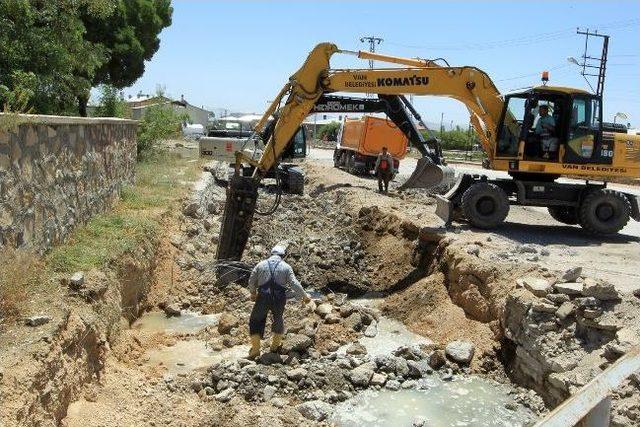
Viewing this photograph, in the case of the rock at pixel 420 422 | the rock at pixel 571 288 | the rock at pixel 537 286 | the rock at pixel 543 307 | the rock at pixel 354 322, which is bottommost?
the rock at pixel 420 422

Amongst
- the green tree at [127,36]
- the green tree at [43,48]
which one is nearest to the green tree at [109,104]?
the green tree at [127,36]

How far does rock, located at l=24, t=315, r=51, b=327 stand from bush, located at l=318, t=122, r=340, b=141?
61.8 metres

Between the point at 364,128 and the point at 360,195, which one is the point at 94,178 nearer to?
the point at 360,195

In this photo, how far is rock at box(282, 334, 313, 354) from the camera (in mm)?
7969

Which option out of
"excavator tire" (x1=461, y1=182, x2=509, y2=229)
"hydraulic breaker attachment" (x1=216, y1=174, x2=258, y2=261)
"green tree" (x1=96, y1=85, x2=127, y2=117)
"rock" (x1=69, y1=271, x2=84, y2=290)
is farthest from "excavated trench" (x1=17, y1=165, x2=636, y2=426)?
"green tree" (x1=96, y1=85, x2=127, y2=117)

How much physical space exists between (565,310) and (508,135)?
17.7ft

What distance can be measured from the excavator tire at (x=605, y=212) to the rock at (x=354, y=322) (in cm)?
562

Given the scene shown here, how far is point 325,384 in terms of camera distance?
23.6 ft

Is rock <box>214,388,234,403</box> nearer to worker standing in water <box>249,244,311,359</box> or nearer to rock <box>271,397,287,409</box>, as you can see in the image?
rock <box>271,397,287,409</box>

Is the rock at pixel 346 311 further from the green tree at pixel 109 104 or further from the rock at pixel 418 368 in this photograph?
the green tree at pixel 109 104

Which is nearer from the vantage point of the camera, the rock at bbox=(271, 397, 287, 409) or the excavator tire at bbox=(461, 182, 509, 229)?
the rock at bbox=(271, 397, 287, 409)

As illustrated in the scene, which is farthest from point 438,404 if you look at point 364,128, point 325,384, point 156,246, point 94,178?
point 364,128

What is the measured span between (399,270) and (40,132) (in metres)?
6.91

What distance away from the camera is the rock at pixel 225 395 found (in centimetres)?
673
